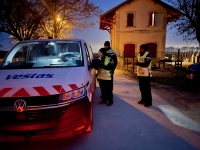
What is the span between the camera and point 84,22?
19453 millimetres

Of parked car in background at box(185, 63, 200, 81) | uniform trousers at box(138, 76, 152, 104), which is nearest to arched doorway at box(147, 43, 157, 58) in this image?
parked car in background at box(185, 63, 200, 81)

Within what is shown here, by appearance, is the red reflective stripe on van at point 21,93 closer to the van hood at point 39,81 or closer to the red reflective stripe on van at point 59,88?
the van hood at point 39,81

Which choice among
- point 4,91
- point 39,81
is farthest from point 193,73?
point 4,91

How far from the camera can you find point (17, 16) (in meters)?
13.7

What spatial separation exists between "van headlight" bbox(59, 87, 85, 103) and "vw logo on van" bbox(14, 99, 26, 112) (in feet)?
1.70

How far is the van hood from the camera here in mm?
2374

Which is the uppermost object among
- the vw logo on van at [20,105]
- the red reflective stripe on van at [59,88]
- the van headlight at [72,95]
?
the red reflective stripe on van at [59,88]

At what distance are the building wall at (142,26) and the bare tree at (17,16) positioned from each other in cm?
907

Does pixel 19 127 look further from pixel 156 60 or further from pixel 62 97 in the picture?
pixel 156 60

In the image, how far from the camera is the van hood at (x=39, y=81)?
237 cm

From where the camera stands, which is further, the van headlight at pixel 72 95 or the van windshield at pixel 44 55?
the van windshield at pixel 44 55

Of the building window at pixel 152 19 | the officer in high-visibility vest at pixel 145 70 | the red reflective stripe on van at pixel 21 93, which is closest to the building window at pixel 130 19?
the building window at pixel 152 19

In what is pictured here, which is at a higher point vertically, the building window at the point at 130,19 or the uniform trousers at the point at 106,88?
the building window at the point at 130,19

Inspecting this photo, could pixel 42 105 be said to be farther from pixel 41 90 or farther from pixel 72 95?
pixel 72 95
